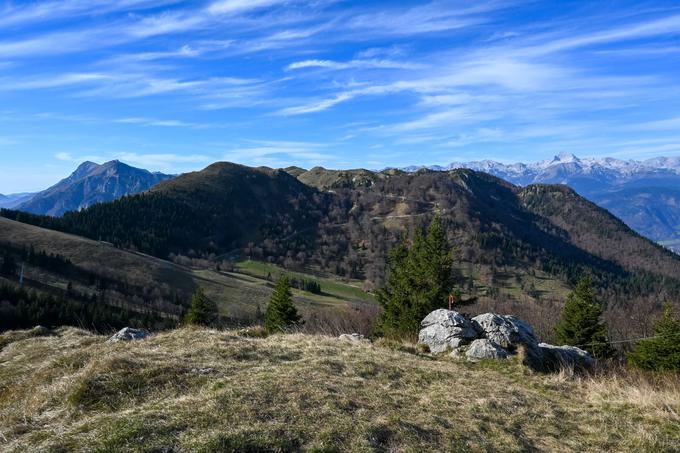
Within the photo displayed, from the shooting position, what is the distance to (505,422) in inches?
450

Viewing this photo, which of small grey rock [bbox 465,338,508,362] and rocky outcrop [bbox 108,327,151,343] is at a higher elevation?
small grey rock [bbox 465,338,508,362]

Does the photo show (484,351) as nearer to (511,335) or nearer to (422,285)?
(511,335)

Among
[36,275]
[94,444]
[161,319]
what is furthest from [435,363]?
[36,275]

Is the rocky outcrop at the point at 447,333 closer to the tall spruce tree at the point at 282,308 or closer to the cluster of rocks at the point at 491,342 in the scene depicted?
the cluster of rocks at the point at 491,342

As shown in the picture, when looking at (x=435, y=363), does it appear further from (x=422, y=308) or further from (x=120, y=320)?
(x=120, y=320)

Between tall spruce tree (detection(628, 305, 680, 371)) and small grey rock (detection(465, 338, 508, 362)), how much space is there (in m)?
32.3

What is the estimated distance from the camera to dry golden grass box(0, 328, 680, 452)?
909 cm

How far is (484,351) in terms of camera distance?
18.8 meters

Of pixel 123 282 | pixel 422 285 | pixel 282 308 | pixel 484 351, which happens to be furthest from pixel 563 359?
pixel 123 282

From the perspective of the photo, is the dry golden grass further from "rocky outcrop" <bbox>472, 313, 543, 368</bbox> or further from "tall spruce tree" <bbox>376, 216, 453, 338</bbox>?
A: "tall spruce tree" <bbox>376, 216, 453, 338</bbox>

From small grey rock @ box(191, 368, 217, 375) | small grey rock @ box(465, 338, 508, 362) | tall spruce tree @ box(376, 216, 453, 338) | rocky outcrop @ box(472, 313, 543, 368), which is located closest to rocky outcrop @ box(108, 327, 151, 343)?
small grey rock @ box(191, 368, 217, 375)

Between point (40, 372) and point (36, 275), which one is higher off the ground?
point (40, 372)

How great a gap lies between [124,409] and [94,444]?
220 centimetres

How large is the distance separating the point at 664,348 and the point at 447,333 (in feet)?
119
